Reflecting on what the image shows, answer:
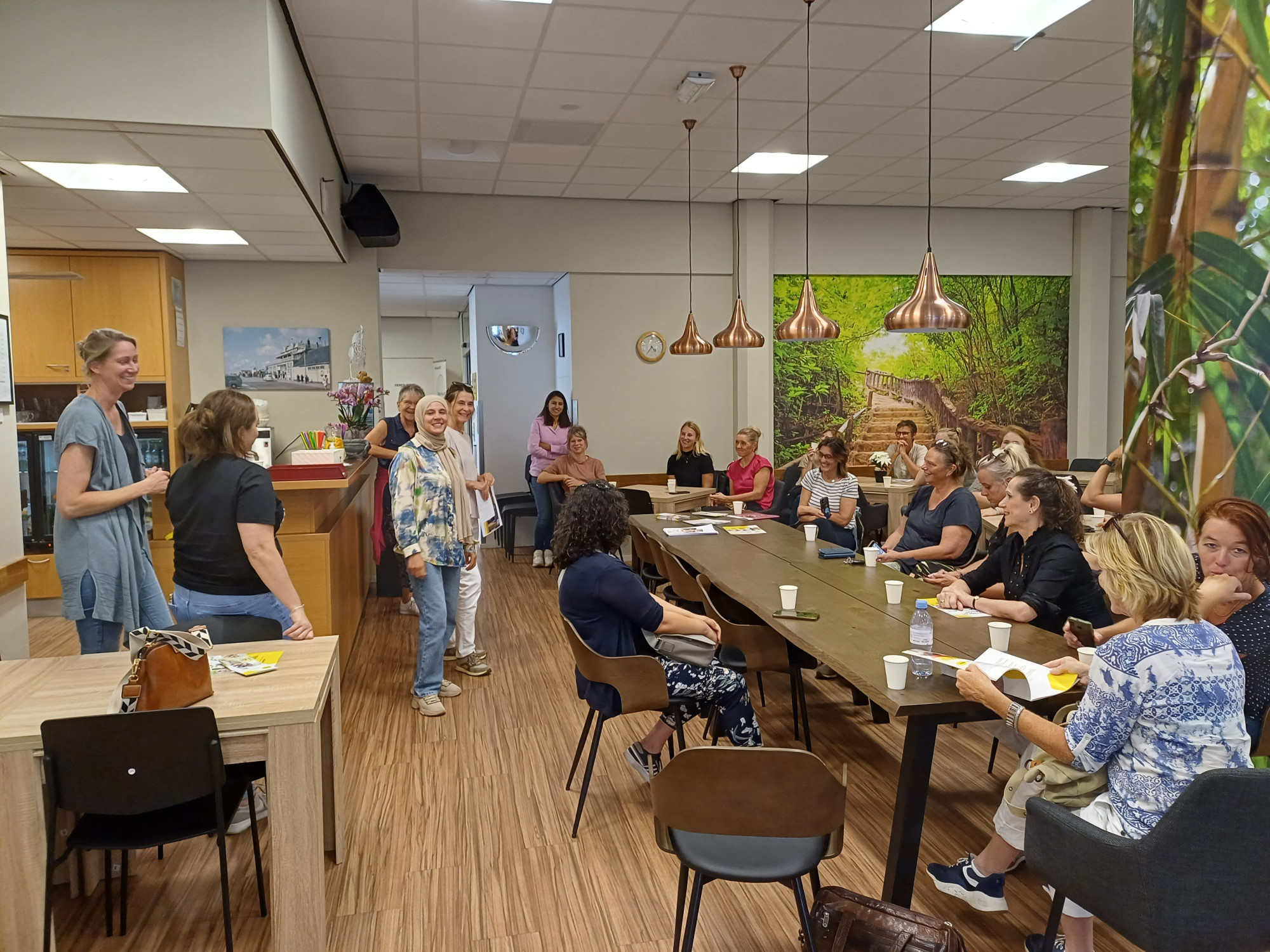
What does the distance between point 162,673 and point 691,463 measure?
20.9ft

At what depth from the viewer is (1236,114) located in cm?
283

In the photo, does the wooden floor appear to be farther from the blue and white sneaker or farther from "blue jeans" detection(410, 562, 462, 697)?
"blue jeans" detection(410, 562, 462, 697)

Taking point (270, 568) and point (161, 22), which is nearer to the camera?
point (270, 568)

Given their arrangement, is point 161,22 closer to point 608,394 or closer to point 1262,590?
point 1262,590

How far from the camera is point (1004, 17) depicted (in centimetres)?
467

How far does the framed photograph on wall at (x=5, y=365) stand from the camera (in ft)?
13.1

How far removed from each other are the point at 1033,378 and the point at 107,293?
9.16 m

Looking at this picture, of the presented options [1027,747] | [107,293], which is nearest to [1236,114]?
[1027,747]

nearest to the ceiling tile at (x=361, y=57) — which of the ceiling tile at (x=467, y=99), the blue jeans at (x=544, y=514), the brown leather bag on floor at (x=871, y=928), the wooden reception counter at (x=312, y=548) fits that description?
the ceiling tile at (x=467, y=99)

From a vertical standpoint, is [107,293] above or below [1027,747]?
above

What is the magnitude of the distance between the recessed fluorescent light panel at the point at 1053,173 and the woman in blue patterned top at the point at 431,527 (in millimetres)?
6134

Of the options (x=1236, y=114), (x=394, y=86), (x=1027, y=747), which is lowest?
(x=1027, y=747)

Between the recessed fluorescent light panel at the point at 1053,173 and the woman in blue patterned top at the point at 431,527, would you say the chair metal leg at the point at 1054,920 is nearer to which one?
the woman in blue patterned top at the point at 431,527

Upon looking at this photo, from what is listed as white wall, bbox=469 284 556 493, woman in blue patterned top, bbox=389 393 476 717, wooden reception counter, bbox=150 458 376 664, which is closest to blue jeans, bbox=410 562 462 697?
woman in blue patterned top, bbox=389 393 476 717
